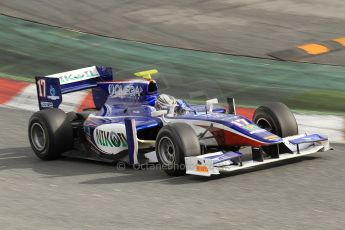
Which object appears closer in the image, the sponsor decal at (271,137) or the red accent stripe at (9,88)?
the sponsor decal at (271,137)

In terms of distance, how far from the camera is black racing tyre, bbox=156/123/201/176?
9.05m

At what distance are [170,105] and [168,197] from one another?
6.17 ft

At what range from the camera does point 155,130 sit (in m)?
10.0

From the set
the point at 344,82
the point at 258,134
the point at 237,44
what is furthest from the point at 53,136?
the point at 237,44

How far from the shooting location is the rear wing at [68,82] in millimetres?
11180

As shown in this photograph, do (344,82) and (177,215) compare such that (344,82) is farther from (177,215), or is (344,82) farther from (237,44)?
(177,215)

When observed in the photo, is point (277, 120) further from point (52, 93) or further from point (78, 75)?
point (52, 93)

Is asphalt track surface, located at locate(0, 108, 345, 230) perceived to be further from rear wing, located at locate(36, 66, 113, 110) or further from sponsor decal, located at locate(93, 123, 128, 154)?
rear wing, located at locate(36, 66, 113, 110)

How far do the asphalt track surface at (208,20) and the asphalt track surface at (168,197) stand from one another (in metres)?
6.55

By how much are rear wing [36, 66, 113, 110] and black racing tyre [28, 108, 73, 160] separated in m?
0.56

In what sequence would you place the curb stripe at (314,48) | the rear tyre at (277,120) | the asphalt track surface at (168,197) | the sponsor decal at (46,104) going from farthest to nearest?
the curb stripe at (314,48)
the sponsor decal at (46,104)
the rear tyre at (277,120)
the asphalt track surface at (168,197)

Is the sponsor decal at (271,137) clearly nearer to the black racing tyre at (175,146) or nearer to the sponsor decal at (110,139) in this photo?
the black racing tyre at (175,146)

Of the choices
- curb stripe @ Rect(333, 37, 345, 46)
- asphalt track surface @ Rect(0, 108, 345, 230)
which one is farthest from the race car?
curb stripe @ Rect(333, 37, 345, 46)

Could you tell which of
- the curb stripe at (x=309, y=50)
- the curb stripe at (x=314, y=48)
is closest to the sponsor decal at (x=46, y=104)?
the curb stripe at (x=309, y=50)
